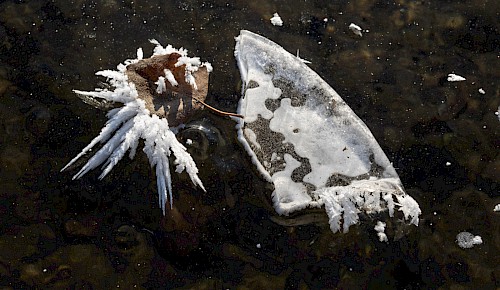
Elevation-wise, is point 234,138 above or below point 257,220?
above

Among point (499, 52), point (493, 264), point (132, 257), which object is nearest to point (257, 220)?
point (132, 257)

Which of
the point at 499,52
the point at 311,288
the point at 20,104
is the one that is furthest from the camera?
the point at 499,52

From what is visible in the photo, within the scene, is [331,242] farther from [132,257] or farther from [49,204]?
[49,204]

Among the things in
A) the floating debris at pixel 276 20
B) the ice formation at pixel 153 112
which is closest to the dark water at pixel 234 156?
the floating debris at pixel 276 20

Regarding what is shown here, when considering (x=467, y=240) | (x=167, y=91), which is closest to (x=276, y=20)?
(x=167, y=91)

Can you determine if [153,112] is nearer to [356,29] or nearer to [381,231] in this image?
[381,231]

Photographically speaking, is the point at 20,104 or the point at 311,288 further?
the point at 20,104
